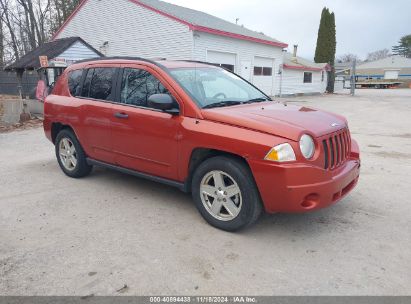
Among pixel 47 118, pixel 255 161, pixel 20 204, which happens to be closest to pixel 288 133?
pixel 255 161

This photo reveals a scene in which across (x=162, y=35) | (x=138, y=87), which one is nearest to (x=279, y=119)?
(x=138, y=87)

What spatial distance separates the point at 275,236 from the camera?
3723 millimetres

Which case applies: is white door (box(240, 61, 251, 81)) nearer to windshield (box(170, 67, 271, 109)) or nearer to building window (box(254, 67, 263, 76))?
building window (box(254, 67, 263, 76))

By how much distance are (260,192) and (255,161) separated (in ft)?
1.02

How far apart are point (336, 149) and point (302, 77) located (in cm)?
2926

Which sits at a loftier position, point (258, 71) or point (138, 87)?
point (258, 71)

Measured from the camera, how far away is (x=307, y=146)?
3410 mm

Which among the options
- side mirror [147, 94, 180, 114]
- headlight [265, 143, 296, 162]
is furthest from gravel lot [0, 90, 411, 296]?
side mirror [147, 94, 180, 114]

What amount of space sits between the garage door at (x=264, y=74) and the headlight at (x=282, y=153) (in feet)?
70.7

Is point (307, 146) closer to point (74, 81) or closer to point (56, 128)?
point (74, 81)

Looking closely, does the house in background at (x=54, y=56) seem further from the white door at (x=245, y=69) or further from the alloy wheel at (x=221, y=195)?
the alloy wheel at (x=221, y=195)

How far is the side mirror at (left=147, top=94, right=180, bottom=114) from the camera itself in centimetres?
→ 394

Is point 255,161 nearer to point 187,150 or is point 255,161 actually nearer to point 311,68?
point 187,150

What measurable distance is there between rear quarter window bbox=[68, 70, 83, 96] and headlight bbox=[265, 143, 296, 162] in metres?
3.35
